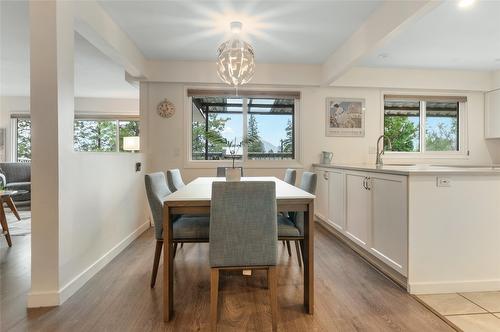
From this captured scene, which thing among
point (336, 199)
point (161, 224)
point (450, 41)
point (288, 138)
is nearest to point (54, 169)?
point (161, 224)

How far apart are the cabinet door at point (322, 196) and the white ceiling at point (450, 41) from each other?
1.65 m

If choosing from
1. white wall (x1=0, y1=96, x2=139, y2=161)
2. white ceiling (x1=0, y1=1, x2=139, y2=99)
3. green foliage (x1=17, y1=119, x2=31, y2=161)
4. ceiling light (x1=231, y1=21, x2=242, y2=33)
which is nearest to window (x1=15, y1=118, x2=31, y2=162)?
green foliage (x1=17, y1=119, x2=31, y2=161)

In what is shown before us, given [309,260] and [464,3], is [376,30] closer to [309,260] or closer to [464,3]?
[464,3]

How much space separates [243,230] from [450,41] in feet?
11.1

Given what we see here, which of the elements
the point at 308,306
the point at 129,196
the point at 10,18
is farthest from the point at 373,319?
the point at 10,18

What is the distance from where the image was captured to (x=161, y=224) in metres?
2.00

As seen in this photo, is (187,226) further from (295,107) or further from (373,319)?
(295,107)

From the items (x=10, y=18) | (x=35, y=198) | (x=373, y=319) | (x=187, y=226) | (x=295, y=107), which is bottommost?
(x=373, y=319)

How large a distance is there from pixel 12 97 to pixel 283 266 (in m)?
7.25

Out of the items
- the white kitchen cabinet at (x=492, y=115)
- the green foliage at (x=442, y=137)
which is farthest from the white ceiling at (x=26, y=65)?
the white kitchen cabinet at (x=492, y=115)

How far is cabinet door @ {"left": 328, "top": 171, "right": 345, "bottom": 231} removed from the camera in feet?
10.6

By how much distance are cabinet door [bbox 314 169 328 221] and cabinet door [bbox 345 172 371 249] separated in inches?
28.6

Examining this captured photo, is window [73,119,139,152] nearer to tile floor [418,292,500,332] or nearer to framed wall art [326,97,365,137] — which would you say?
framed wall art [326,97,365,137]

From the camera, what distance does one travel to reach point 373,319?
172cm
